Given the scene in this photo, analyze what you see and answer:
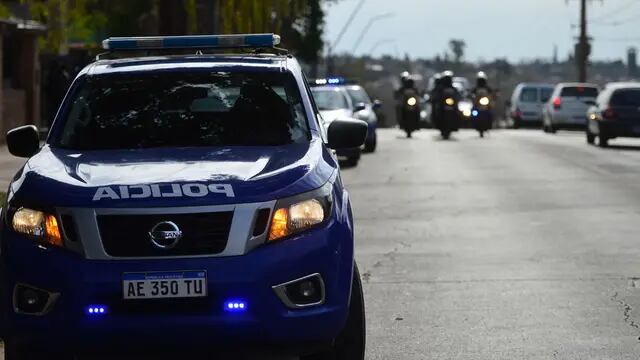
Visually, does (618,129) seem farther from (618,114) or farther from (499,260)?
(499,260)

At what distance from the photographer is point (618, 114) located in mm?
34188

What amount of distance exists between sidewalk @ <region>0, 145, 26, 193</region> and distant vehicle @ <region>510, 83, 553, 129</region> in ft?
110

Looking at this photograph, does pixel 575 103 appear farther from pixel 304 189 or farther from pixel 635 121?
pixel 304 189

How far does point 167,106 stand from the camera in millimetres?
8320

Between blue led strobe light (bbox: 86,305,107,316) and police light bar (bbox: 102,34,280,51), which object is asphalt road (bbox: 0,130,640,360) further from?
blue led strobe light (bbox: 86,305,107,316)

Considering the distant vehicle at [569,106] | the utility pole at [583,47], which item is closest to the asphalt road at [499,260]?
the distant vehicle at [569,106]

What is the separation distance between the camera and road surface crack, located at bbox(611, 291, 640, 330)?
9.46 meters

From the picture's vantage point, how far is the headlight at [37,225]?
6883 millimetres

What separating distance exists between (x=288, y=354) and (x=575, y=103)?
138 ft

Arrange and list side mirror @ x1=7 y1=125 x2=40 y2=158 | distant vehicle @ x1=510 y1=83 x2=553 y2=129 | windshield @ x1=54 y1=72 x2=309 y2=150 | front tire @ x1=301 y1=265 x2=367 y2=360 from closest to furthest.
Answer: front tire @ x1=301 y1=265 x2=367 y2=360, windshield @ x1=54 y1=72 x2=309 y2=150, side mirror @ x1=7 y1=125 x2=40 y2=158, distant vehicle @ x1=510 y1=83 x2=553 y2=129

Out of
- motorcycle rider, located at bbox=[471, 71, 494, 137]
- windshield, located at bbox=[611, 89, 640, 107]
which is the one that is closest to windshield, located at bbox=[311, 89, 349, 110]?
windshield, located at bbox=[611, 89, 640, 107]

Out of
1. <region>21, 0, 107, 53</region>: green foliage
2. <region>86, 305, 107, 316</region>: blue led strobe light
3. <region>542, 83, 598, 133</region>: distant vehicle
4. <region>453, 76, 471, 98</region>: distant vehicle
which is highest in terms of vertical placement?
<region>86, 305, 107, 316</region>: blue led strobe light

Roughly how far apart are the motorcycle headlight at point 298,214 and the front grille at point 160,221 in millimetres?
213

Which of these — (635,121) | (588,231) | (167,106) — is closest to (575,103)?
(635,121)
